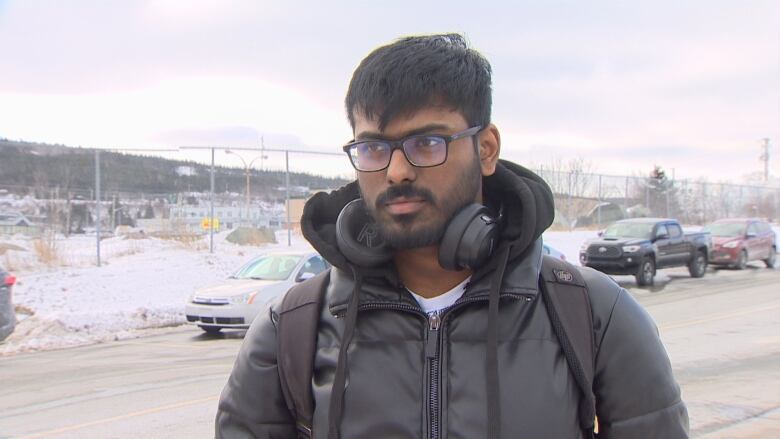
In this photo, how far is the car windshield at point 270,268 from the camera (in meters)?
12.9

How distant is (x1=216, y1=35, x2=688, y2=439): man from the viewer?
5.36 ft

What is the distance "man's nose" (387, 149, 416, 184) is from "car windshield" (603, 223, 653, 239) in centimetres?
1841

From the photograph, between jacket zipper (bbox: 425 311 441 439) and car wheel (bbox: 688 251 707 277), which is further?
car wheel (bbox: 688 251 707 277)

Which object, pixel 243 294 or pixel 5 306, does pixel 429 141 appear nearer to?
pixel 5 306

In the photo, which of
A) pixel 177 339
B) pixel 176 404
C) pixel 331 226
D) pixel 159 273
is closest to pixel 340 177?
pixel 159 273

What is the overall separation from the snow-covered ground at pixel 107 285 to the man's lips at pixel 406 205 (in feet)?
35.2

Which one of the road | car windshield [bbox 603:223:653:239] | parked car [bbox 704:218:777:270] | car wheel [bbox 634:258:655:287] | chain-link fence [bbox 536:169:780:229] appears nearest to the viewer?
the road

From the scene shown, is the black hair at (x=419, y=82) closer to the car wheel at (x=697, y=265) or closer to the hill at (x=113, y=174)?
the hill at (x=113, y=174)

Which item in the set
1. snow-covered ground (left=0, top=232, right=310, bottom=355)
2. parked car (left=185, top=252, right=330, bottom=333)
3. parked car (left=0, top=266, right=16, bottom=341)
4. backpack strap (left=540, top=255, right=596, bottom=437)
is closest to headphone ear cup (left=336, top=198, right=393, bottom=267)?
backpack strap (left=540, top=255, right=596, bottom=437)

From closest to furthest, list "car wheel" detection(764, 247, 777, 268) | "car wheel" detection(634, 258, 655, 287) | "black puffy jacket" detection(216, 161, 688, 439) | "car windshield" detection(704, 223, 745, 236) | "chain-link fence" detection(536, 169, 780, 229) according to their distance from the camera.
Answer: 1. "black puffy jacket" detection(216, 161, 688, 439)
2. "car wheel" detection(634, 258, 655, 287)
3. "car windshield" detection(704, 223, 745, 236)
4. "car wheel" detection(764, 247, 777, 268)
5. "chain-link fence" detection(536, 169, 780, 229)

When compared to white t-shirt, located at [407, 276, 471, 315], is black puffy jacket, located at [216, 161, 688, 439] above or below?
below

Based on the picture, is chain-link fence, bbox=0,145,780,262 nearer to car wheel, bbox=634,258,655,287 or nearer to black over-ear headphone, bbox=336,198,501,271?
car wheel, bbox=634,258,655,287

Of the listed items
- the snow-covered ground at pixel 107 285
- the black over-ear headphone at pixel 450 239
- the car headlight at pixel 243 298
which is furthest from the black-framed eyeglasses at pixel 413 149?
the snow-covered ground at pixel 107 285

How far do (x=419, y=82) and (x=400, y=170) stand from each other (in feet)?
0.73
